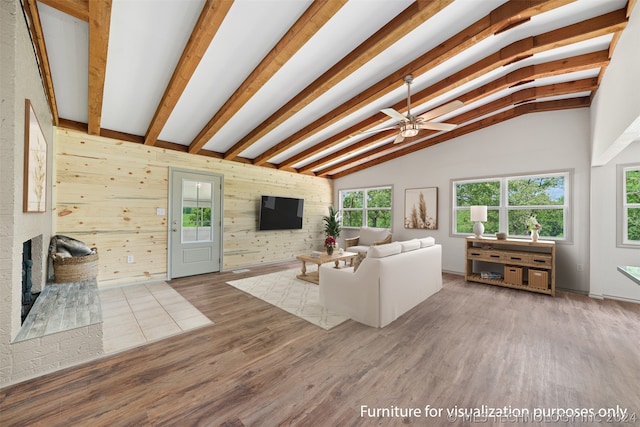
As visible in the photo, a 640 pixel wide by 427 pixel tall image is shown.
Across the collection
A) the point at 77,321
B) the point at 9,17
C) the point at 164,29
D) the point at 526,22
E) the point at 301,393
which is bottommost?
the point at 301,393

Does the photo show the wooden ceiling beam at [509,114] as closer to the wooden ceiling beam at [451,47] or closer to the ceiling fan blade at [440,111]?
the ceiling fan blade at [440,111]

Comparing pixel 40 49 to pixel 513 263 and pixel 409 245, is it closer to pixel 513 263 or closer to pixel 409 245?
pixel 409 245

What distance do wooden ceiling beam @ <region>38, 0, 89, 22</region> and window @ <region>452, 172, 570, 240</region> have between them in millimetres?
5858

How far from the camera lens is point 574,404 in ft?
5.38

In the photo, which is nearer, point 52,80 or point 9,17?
point 9,17

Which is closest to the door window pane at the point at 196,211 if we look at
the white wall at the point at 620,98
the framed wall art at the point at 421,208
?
the framed wall art at the point at 421,208

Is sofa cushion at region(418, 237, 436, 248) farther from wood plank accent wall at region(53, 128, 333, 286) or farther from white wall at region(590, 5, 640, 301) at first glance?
wood plank accent wall at region(53, 128, 333, 286)

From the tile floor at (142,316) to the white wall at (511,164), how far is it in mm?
4896

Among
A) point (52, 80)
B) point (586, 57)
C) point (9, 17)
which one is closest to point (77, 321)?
point (9, 17)

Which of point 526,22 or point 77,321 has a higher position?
point 526,22

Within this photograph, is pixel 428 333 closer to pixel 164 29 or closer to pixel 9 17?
pixel 164 29

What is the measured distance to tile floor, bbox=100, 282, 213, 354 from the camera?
2.45m

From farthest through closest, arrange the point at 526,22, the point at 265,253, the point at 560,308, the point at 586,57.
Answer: the point at 265,253, the point at 560,308, the point at 586,57, the point at 526,22

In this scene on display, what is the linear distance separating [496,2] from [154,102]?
4.03 m
